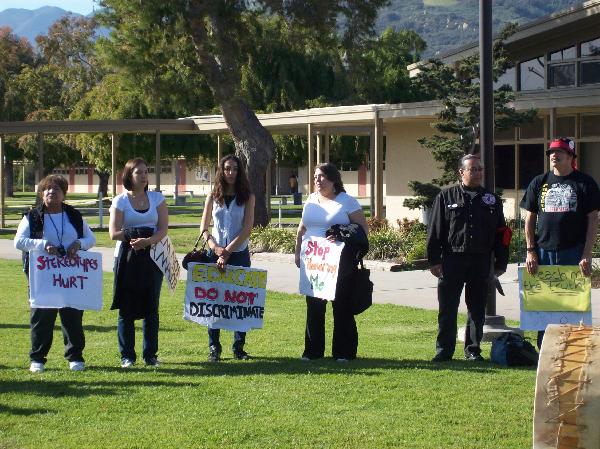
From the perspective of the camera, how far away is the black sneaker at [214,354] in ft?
31.4

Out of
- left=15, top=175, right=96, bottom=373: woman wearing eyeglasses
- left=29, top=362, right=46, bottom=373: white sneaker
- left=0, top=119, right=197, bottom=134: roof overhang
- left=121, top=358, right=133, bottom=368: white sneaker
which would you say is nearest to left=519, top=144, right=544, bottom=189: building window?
left=0, top=119, right=197, bottom=134: roof overhang

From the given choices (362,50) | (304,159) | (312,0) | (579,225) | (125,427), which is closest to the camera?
(125,427)

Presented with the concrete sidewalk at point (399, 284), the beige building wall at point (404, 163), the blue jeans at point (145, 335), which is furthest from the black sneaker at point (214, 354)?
the beige building wall at point (404, 163)

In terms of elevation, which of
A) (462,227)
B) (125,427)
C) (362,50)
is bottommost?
(125,427)

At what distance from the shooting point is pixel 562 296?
904 cm

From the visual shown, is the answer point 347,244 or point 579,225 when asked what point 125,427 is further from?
point 579,225

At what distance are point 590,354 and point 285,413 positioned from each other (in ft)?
8.09

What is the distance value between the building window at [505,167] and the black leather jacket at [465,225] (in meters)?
16.6

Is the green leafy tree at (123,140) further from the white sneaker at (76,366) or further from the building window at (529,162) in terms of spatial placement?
the white sneaker at (76,366)

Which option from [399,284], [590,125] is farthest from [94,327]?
[590,125]

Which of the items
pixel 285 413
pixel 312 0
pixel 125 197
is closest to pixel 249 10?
pixel 312 0

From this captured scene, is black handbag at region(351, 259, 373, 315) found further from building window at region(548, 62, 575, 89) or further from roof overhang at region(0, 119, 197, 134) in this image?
roof overhang at region(0, 119, 197, 134)

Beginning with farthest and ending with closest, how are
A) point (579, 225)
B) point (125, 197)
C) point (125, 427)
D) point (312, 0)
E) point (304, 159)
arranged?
point (304, 159)
point (312, 0)
point (125, 197)
point (579, 225)
point (125, 427)

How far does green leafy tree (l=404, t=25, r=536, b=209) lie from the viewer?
68.9ft
